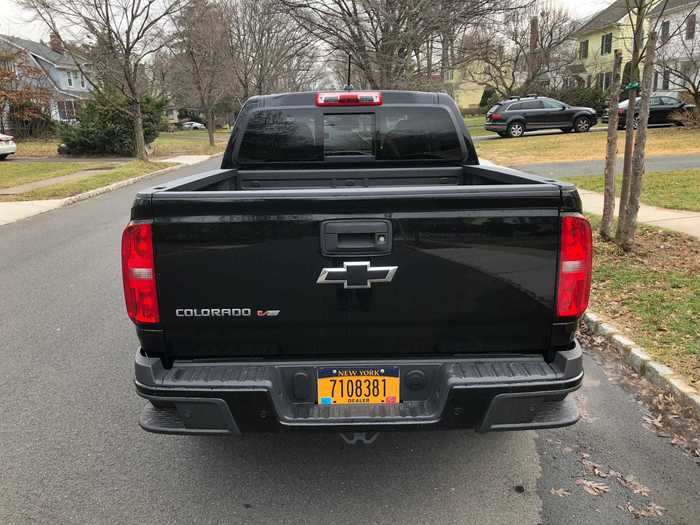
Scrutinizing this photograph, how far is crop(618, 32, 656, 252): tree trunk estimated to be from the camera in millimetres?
6242

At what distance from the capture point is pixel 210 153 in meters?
30.6

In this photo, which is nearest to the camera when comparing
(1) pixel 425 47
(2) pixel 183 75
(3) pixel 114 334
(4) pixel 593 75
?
(3) pixel 114 334

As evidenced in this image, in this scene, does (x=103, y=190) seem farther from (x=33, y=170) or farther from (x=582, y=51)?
(x=582, y=51)

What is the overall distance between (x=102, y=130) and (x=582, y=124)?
22.1 meters

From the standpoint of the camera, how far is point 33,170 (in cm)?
2067

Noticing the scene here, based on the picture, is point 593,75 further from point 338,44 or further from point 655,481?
point 655,481

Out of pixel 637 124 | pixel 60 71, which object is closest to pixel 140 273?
pixel 637 124

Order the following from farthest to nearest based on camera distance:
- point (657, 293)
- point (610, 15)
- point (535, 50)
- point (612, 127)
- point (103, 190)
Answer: point (535, 50) → point (610, 15) → point (103, 190) → point (612, 127) → point (657, 293)

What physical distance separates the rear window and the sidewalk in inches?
203

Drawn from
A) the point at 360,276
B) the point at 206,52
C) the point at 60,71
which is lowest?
the point at 360,276

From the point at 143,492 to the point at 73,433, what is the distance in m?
0.89

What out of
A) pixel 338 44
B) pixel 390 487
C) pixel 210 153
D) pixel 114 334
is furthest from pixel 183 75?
pixel 390 487

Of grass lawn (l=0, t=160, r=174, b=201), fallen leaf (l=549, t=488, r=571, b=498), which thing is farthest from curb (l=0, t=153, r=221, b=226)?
fallen leaf (l=549, t=488, r=571, b=498)

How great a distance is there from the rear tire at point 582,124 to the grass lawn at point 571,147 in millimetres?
1391
